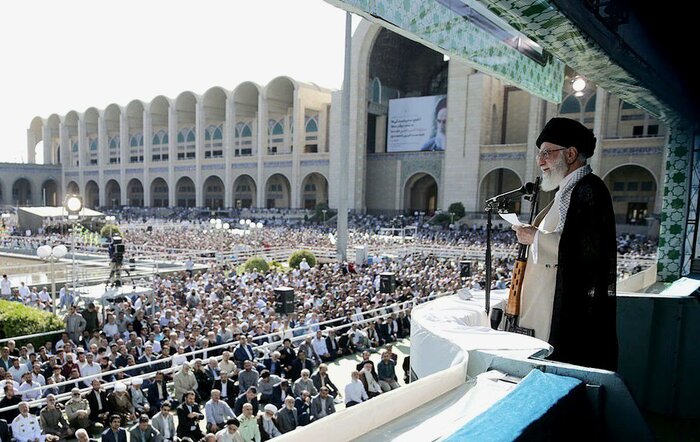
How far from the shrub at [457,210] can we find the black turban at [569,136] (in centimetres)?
3233

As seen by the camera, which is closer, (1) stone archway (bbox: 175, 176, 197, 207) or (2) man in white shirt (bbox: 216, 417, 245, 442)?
(2) man in white shirt (bbox: 216, 417, 245, 442)

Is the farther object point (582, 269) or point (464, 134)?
point (464, 134)

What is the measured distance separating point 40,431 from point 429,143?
3493cm

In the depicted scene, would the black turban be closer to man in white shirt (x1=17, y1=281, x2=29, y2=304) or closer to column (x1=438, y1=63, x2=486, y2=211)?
man in white shirt (x1=17, y1=281, x2=29, y2=304)

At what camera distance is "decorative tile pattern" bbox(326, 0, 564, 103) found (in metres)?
4.09

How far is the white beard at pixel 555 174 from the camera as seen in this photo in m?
2.51

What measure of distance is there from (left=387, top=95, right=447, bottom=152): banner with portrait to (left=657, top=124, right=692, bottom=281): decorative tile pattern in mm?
30608

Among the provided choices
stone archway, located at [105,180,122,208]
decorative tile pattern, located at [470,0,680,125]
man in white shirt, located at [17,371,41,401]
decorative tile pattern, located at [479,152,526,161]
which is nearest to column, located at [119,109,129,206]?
stone archway, located at [105,180,122,208]

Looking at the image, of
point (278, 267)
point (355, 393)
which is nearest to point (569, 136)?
point (355, 393)

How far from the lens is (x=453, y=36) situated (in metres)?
4.83

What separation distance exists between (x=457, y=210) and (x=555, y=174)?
32.5 metres

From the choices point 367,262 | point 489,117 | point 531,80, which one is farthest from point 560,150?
point 489,117

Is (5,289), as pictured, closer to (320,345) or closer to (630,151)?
(320,345)

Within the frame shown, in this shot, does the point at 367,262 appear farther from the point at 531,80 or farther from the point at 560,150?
the point at 560,150
